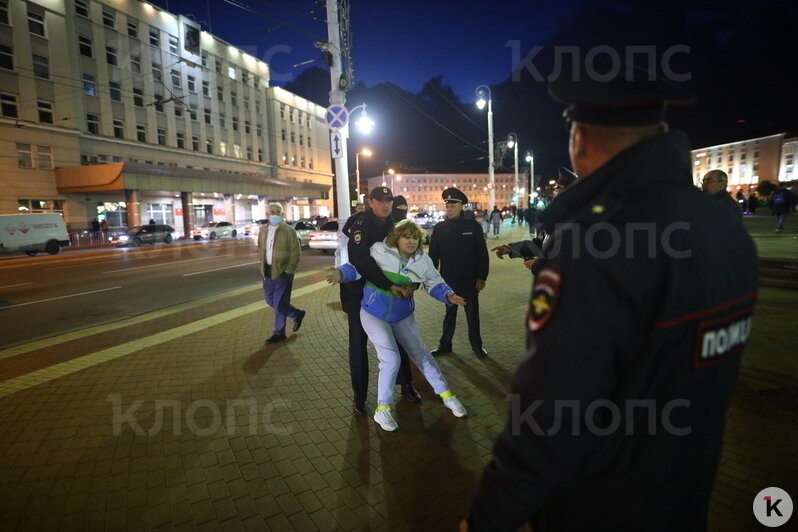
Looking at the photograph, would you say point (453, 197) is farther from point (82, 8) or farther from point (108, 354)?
point (82, 8)

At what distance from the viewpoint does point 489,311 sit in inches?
305

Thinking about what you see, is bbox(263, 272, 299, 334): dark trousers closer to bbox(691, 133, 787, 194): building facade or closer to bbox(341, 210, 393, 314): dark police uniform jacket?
bbox(341, 210, 393, 314): dark police uniform jacket

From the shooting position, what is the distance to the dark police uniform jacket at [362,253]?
12.2ft

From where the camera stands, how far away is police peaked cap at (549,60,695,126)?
1.20 meters

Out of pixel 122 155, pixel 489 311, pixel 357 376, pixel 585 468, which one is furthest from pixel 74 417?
pixel 122 155

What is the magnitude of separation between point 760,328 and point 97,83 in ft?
147

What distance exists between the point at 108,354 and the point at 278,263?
262 cm

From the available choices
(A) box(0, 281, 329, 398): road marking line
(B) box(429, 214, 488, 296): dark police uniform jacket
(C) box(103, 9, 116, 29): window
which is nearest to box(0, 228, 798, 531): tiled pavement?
(A) box(0, 281, 329, 398): road marking line

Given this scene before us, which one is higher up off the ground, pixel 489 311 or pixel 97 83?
pixel 97 83

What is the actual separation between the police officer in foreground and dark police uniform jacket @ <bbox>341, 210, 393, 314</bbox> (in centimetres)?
254

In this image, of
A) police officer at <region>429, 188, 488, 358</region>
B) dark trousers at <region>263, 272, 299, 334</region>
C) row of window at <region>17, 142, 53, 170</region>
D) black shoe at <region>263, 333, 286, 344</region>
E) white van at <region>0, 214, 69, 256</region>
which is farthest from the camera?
row of window at <region>17, 142, 53, 170</region>

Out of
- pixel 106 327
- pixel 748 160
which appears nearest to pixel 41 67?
pixel 106 327

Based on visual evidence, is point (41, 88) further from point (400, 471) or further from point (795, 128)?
point (795, 128)

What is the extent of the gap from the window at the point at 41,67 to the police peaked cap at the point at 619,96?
1649 inches
